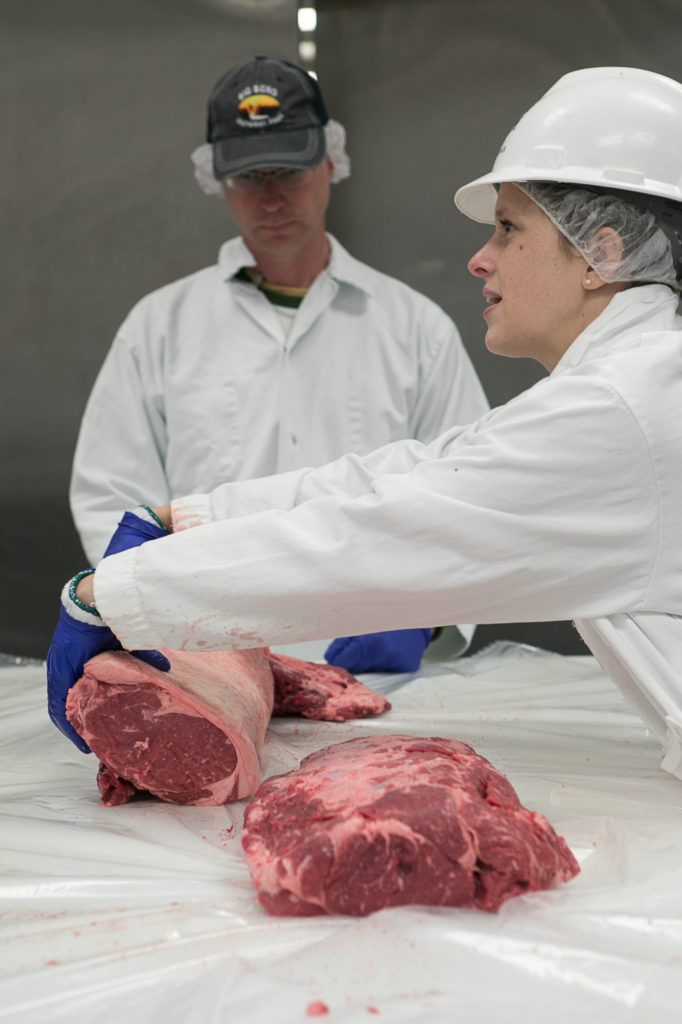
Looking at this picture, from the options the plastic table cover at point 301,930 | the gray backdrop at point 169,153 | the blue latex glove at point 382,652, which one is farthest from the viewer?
the gray backdrop at point 169,153

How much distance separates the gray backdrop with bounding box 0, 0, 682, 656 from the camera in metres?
3.85

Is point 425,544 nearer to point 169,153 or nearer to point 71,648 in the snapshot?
A: point 71,648

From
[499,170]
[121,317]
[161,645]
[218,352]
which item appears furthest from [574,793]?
[121,317]

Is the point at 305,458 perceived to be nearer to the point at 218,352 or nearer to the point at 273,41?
the point at 218,352

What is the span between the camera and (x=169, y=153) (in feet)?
12.7

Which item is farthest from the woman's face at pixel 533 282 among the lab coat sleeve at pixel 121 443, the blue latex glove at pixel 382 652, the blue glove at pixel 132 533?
the lab coat sleeve at pixel 121 443

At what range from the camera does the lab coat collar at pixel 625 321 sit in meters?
1.61

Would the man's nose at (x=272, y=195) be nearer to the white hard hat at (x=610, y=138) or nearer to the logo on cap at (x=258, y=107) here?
the logo on cap at (x=258, y=107)

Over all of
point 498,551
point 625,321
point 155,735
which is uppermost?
point 625,321

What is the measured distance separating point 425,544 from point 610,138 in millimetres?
739

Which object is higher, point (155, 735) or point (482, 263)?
point (482, 263)

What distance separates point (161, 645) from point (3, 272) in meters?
2.98

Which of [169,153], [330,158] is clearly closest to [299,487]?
[330,158]

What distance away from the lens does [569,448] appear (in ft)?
4.66
